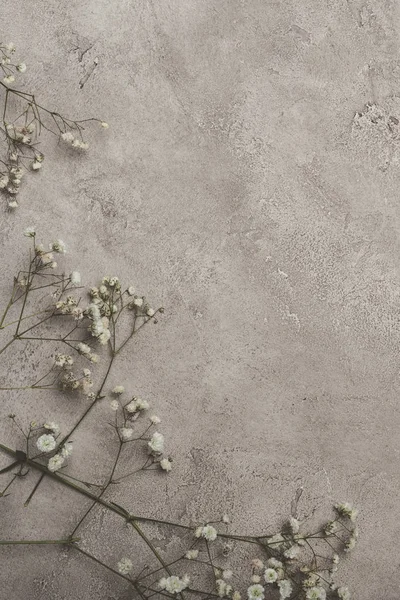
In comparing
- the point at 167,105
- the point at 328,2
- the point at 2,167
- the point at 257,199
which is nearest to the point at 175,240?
the point at 257,199

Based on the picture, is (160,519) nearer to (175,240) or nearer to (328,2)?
(175,240)

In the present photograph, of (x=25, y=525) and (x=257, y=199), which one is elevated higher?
(x=257, y=199)

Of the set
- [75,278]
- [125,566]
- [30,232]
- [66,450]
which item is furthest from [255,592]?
[30,232]

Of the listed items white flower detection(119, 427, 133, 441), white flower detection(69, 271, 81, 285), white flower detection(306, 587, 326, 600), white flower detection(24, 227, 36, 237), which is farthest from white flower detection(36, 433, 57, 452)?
white flower detection(306, 587, 326, 600)

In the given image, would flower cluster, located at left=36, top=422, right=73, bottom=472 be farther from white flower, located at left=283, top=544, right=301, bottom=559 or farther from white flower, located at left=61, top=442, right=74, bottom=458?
white flower, located at left=283, top=544, right=301, bottom=559

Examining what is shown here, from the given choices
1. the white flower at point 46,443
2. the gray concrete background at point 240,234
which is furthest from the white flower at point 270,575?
the white flower at point 46,443

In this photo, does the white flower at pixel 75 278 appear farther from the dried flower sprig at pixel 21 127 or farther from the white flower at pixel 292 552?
the white flower at pixel 292 552
